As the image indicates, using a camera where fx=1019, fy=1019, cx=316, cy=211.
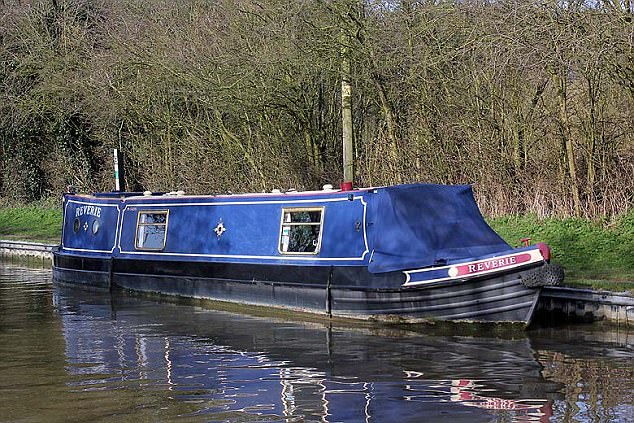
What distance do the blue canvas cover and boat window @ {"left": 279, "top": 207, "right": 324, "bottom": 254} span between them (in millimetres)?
1038

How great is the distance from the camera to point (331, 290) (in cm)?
1300

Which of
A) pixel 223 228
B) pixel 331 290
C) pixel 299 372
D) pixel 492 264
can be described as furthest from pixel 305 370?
pixel 223 228

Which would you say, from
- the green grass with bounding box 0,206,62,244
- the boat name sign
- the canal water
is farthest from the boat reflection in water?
the green grass with bounding box 0,206,62,244

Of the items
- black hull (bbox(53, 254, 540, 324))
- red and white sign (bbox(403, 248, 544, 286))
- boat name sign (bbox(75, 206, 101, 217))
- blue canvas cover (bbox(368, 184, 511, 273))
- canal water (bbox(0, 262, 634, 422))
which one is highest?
boat name sign (bbox(75, 206, 101, 217))

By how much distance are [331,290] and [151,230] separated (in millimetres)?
4551

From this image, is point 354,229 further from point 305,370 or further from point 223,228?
point 305,370

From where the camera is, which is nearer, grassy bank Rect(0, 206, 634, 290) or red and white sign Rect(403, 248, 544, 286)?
red and white sign Rect(403, 248, 544, 286)

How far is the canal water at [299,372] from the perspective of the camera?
27.2 ft

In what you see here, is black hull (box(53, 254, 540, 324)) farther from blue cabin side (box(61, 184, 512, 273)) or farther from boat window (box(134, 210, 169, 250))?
boat window (box(134, 210, 169, 250))

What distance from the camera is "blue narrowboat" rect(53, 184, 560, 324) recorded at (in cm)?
1167

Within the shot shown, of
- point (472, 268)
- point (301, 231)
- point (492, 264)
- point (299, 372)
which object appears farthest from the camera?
point (301, 231)

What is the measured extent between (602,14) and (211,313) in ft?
22.8

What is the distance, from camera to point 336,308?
42.4 ft

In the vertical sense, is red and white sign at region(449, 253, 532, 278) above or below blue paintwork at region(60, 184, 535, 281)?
→ below
